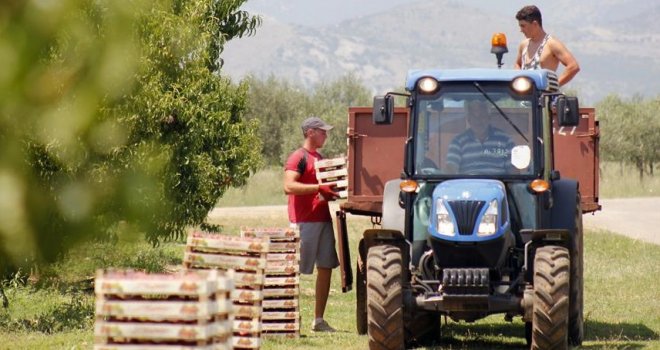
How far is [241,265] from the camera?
912 centimetres

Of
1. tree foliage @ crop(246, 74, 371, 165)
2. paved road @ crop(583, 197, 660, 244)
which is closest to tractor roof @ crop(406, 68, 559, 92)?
paved road @ crop(583, 197, 660, 244)

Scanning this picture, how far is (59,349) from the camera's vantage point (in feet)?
33.6

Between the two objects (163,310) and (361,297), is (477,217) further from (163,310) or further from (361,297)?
(163,310)

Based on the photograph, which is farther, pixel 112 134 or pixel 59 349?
pixel 59 349

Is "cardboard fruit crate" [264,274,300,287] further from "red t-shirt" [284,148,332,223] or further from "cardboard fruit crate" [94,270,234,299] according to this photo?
"cardboard fruit crate" [94,270,234,299]

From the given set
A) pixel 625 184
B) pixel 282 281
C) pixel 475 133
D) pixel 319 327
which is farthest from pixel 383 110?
pixel 625 184

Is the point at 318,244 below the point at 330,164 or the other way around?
below

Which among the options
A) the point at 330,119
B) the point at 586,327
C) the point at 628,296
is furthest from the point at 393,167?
the point at 330,119

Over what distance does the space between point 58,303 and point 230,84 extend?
6.98 meters

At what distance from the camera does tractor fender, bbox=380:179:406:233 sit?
10.4 meters

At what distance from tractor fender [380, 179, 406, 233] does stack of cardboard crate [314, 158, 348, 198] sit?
2.76 ft

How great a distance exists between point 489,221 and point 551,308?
0.83 meters

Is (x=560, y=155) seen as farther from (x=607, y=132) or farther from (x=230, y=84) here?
(x=607, y=132)

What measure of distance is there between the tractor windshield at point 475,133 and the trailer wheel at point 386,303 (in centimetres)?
98
